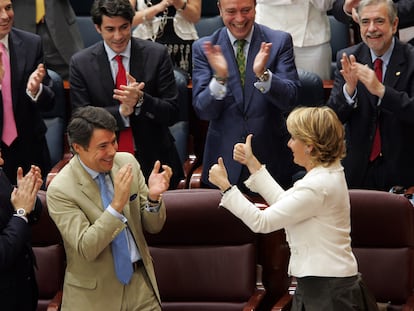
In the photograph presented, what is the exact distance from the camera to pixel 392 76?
12.4ft

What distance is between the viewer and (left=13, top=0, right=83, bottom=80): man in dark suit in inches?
182

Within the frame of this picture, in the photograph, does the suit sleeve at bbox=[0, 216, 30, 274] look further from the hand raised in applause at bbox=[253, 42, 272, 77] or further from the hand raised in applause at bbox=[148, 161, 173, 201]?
the hand raised in applause at bbox=[253, 42, 272, 77]

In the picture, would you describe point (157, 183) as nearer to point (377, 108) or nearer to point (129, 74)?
point (129, 74)

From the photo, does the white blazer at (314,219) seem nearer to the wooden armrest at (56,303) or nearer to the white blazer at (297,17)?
the wooden armrest at (56,303)

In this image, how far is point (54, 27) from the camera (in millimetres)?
4613

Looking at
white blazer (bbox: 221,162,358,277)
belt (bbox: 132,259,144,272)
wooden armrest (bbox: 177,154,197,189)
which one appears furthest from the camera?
wooden armrest (bbox: 177,154,197,189)

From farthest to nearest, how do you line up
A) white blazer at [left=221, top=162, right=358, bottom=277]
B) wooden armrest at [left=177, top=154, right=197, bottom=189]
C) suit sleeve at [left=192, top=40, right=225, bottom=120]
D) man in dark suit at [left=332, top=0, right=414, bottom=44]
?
1. man in dark suit at [left=332, top=0, right=414, bottom=44]
2. wooden armrest at [left=177, top=154, right=197, bottom=189]
3. suit sleeve at [left=192, top=40, right=225, bottom=120]
4. white blazer at [left=221, top=162, right=358, bottom=277]

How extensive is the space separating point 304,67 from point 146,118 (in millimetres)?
966

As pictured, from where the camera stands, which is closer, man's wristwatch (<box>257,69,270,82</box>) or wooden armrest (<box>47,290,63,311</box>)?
wooden armrest (<box>47,290,63,311</box>)

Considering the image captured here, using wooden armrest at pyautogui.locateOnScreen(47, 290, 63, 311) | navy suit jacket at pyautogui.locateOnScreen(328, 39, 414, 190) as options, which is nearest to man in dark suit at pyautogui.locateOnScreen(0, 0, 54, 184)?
wooden armrest at pyautogui.locateOnScreen(47, 290, 63, 311)

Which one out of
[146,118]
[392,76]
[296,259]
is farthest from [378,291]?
[146,118]

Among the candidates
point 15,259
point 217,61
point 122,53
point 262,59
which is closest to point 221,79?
point 217,61

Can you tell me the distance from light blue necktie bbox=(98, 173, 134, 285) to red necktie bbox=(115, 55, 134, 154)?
836 mm

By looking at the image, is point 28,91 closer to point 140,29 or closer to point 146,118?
point 146,118
